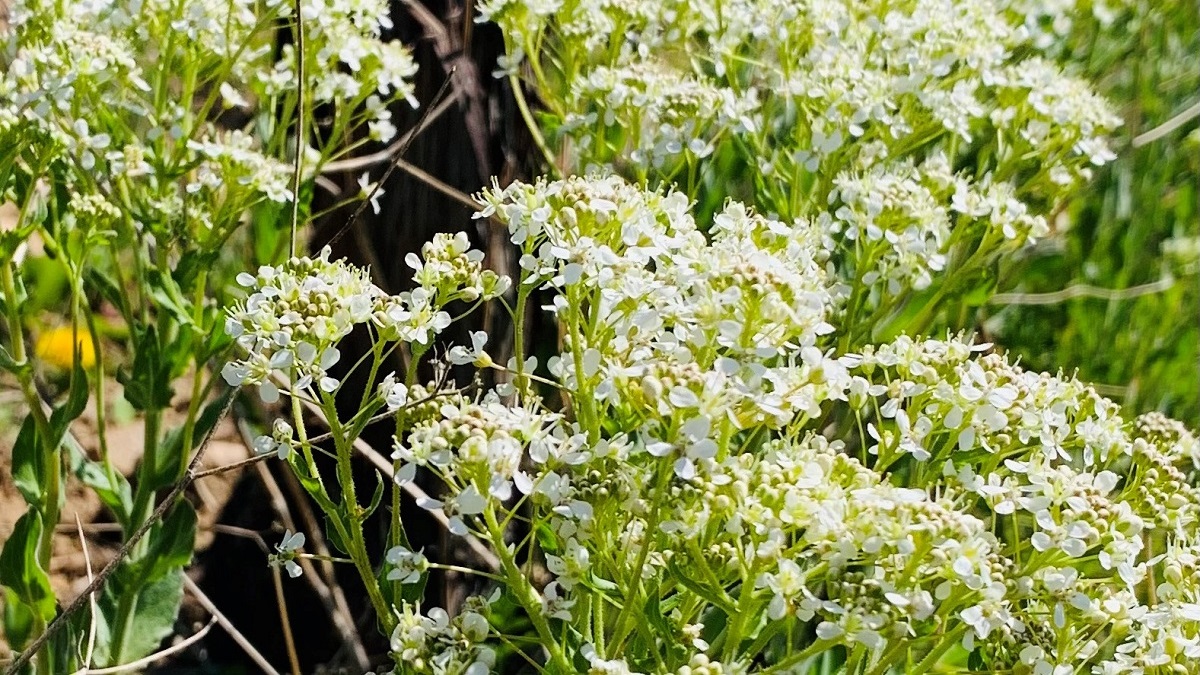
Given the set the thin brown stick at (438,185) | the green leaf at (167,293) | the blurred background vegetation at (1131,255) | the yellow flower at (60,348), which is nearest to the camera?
the green leaf at (167,293)

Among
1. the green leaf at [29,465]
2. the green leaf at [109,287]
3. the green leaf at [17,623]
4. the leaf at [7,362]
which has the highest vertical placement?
the green leaf at [109,287]

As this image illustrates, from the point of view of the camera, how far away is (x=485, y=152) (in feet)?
6.35

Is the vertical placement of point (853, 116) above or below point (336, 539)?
above

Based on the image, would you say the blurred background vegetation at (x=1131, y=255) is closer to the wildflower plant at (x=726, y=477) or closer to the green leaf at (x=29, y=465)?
the wildflower plant at (x=726, y=477)

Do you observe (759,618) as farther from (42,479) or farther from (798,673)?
(42,479)

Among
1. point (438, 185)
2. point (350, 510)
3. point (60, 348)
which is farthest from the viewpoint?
point (60, 348)

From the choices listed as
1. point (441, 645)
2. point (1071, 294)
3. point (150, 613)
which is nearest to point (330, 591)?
point (150, 613)

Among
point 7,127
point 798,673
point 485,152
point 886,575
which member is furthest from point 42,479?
point 886,575

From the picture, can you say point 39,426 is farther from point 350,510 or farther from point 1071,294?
point 1071,294

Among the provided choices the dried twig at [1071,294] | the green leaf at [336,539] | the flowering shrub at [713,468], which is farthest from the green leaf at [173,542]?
the dried twig at [1071,294]

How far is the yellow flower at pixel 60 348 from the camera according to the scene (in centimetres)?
250

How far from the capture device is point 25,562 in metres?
1.43

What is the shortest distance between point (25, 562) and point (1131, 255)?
7.06ft

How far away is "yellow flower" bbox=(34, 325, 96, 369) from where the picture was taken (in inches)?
98.4
